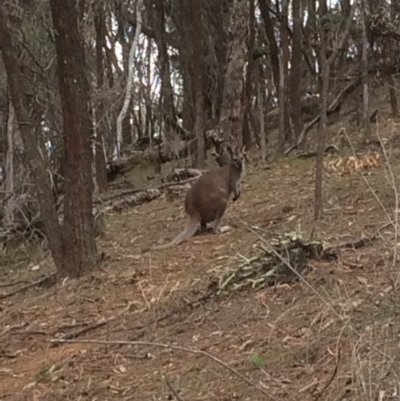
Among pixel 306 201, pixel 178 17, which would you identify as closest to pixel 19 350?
pixel 306 201

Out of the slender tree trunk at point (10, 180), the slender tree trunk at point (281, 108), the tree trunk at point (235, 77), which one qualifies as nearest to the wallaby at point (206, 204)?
the tree trunk at point (235, 77)

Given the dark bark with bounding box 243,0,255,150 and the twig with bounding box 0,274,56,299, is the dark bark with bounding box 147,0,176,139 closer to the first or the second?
the dark bark with bounding box 243,0,255,150

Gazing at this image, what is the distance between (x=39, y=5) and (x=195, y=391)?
28.6 ft

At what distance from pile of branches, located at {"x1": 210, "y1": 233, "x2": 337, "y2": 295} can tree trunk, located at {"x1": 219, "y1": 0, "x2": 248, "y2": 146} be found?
5.07 meters

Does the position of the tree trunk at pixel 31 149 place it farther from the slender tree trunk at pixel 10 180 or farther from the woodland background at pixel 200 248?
the slender tree trunk at pixel 10 180

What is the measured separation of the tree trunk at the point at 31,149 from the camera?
7.81 metres

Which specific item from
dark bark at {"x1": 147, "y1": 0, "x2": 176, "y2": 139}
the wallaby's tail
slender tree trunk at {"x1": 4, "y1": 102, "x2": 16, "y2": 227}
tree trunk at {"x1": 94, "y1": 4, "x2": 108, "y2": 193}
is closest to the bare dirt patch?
the wallaby's tail

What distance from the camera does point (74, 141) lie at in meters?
7.83

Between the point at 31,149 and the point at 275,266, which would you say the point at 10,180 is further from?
the point at 275,266

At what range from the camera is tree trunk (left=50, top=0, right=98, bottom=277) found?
7.80 meters

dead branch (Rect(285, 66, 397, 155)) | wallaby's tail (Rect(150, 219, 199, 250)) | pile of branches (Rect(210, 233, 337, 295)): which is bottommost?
wallaby's tail (Rect(150, 219, 199, 250))

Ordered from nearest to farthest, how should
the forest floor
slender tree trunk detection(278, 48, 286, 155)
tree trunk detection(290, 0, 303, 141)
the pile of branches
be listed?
the forest floor, the pile of branches, slender tree trunk detection(278, 48, 286, 155), tree trunk detection(290, 0, 303, 141)

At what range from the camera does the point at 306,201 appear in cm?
965

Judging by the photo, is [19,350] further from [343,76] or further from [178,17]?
[178,17]
